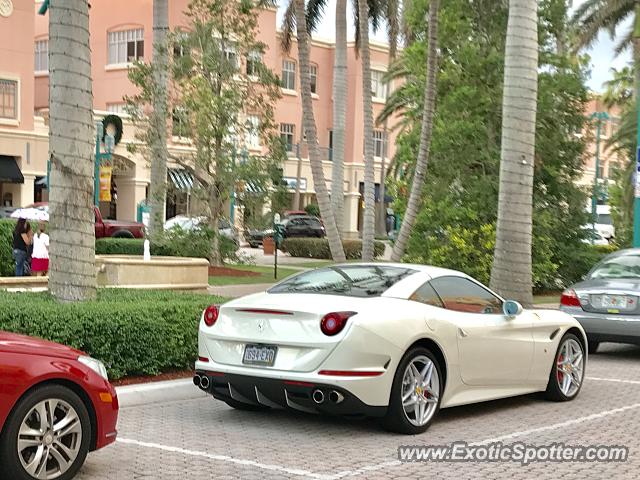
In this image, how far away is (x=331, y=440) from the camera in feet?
25.3


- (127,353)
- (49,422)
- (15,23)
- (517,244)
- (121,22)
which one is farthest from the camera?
(121,22)

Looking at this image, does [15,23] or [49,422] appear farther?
[15,23]

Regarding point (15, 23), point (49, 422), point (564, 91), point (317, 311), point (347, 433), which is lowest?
point (347, 433)

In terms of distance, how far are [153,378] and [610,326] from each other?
21.0 feet

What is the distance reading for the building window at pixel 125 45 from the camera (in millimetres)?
49938

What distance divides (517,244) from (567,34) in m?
11.4

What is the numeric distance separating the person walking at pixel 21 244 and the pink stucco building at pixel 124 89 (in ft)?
21.9

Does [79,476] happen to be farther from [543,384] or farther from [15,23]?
[15,23]

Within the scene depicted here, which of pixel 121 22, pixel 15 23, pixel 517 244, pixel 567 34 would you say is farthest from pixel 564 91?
pixel 121 22

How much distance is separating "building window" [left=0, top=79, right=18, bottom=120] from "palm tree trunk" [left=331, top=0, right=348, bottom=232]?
57.2ft

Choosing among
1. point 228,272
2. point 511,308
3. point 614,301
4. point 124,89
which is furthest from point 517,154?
point 124,89

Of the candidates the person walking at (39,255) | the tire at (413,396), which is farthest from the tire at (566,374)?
the person walking at (39,255)

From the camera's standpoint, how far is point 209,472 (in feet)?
21.9

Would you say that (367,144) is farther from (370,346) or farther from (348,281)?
(370,346)
